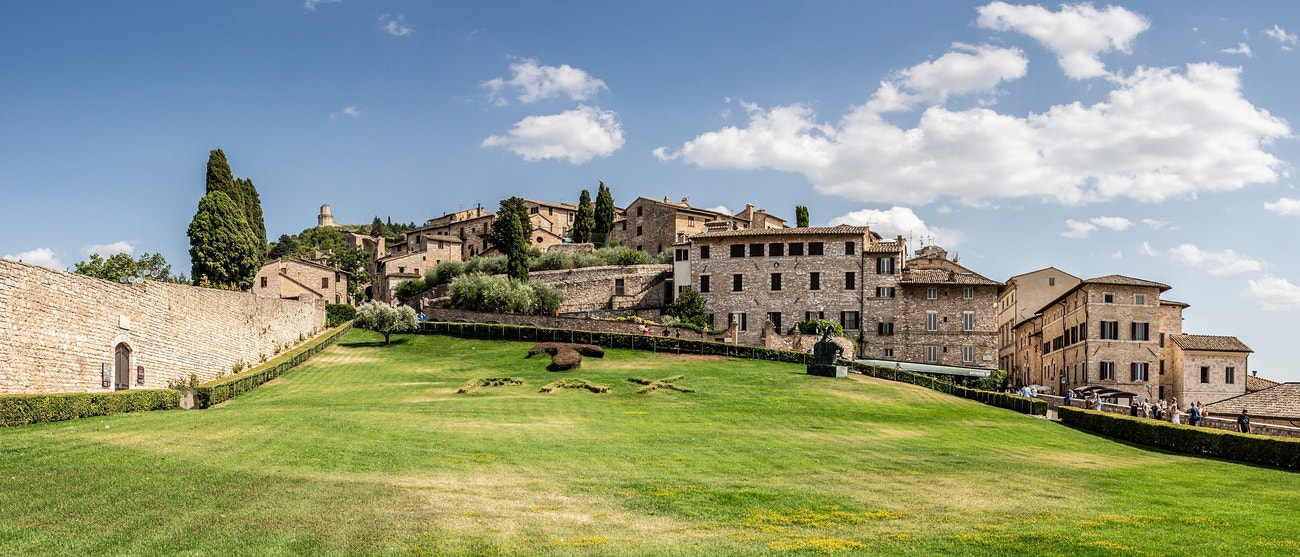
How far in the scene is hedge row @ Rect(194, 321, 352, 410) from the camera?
117 ft

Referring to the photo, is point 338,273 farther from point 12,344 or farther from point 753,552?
point 753,552

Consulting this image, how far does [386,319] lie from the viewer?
67.3m

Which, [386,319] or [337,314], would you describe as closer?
[386,319]

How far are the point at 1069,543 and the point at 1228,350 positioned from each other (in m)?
58.1

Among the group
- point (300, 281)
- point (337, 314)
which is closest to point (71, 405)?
point (337, 314)

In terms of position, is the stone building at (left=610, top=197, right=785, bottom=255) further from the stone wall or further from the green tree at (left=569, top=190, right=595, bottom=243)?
the stone wall

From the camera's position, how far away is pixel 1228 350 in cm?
6412

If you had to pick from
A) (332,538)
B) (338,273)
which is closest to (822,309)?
(338,273)

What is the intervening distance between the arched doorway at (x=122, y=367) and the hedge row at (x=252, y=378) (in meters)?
2.40

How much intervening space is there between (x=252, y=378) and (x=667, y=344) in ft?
90.0

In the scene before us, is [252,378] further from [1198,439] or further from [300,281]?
[300,281]

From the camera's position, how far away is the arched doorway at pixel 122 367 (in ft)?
109

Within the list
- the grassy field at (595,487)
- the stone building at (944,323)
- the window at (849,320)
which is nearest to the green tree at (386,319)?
the grassy field at (595,487)

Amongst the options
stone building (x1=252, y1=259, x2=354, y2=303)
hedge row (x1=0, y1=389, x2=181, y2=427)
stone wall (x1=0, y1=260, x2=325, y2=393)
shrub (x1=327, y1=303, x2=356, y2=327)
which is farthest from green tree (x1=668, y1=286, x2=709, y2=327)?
hedge row (x1=0, y1=389, x2=181, y2=427)
